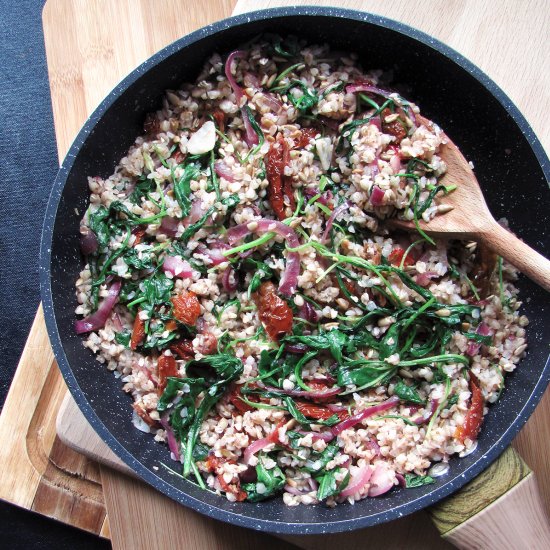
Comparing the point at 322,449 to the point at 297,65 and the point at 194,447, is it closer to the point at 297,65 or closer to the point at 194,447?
the point at 194,447

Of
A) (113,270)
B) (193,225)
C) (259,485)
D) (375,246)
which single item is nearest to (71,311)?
(113,270)

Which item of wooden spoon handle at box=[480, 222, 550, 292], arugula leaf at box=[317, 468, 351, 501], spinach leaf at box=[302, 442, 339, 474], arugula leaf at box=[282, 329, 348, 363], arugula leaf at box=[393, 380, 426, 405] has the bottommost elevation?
arugula leaf at box=[317, 468, 351, 501]

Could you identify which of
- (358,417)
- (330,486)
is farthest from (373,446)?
(330,486)

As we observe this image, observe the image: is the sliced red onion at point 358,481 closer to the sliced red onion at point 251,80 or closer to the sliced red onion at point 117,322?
the sliced red onion at point 117,322

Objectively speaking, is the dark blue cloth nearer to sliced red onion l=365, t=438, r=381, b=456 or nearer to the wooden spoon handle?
sliced red onion l=365, t=438, r=381, b=456

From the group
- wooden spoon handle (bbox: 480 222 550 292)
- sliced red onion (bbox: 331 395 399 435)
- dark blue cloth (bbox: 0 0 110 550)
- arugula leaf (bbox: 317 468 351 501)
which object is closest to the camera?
wooden spoon handle (bbox: 480 222 550 292)

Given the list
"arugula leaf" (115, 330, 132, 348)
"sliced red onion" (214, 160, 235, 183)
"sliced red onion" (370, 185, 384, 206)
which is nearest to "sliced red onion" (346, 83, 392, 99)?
"sliced red onion" (370, 185, 384, 206)
